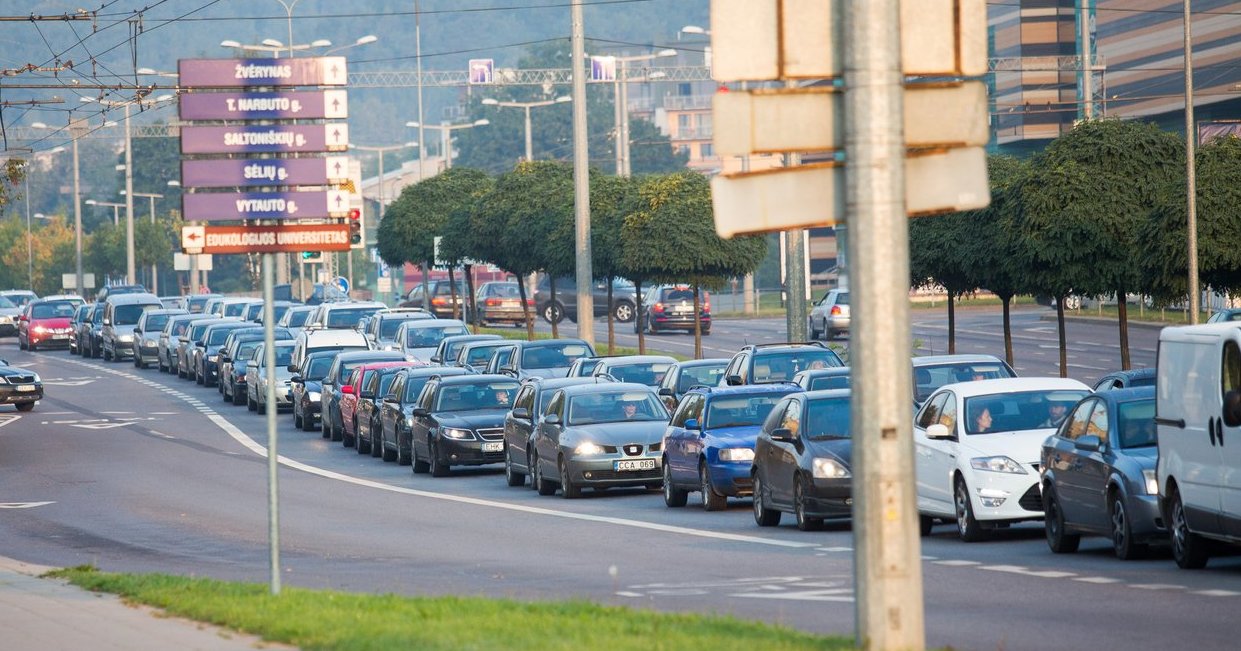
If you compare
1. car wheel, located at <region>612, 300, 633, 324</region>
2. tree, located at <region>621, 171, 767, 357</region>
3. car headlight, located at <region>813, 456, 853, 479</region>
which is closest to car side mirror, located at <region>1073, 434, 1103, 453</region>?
car headlight, located at <region>813, 456, 853, 479</region>

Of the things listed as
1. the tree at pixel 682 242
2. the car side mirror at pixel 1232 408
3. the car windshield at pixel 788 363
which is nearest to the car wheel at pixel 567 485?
the car windshield at pixel 788 363

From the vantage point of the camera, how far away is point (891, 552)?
31.2 ft

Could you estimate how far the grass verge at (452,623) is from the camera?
37.1ft

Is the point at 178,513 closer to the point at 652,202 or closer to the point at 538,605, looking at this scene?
the point at 538,605

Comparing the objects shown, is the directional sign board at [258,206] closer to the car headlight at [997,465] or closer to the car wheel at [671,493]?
the car headlight at [997,465]

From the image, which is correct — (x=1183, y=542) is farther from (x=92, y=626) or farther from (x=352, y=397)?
(x=352, y=397)

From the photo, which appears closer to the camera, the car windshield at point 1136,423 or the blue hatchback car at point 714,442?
the car windshield at point 1136,423

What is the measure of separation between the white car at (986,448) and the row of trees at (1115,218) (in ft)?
49.4

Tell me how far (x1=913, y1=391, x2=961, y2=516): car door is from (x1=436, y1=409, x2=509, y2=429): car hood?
1273 centimetres

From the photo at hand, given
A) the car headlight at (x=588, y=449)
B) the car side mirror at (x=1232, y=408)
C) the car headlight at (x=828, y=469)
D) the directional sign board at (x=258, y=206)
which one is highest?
the directional sign board at (x=258, y=206)

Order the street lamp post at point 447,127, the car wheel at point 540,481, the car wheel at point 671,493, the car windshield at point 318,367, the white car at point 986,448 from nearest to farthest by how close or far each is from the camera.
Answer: the white car at point 986,448, the car wheel at point 671,493, the car wheel at point 540,481, the car windshield at point 318,367, the street lamp post at point 447,127

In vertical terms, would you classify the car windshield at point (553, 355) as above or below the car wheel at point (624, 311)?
below

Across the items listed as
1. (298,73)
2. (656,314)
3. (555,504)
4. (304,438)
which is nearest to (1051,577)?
(298,73)

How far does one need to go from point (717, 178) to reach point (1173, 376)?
8.16 metres
